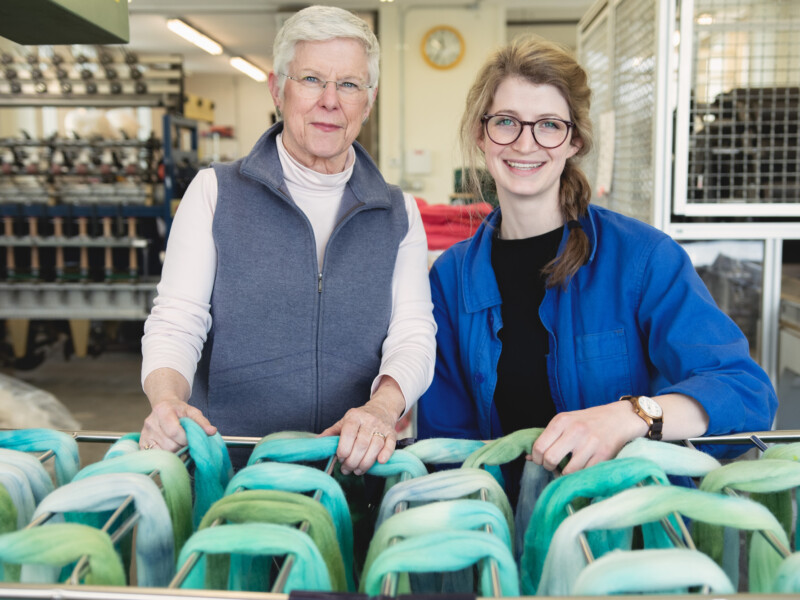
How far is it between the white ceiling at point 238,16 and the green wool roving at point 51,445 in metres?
7.90

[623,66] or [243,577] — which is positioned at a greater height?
[623,66]

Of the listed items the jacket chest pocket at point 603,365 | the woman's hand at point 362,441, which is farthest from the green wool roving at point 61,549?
the jacket chest pocket at point 603,365

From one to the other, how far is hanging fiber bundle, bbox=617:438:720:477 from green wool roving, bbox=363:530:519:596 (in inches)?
11.4

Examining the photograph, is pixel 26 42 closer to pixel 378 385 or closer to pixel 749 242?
pixel 378 385

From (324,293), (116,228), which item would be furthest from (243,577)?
(116,228)

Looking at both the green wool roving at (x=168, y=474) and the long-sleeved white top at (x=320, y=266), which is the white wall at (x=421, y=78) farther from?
the green wool roving at (x=168, y=474)

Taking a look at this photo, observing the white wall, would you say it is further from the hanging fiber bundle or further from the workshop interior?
the hanging fiber bundle

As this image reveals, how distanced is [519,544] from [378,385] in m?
0.48

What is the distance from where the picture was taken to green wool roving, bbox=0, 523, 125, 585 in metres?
0.68

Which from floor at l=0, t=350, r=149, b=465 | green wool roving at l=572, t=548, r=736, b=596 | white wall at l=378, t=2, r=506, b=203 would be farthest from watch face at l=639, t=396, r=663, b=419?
white wall at l=378, t=2, r=506, b=203

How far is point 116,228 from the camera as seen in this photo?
535 centimetres

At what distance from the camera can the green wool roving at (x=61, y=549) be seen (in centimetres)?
68

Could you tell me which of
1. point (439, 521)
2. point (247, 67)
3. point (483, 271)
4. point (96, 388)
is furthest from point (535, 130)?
point (247, 67)

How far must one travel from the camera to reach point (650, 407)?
1140 millimetres
